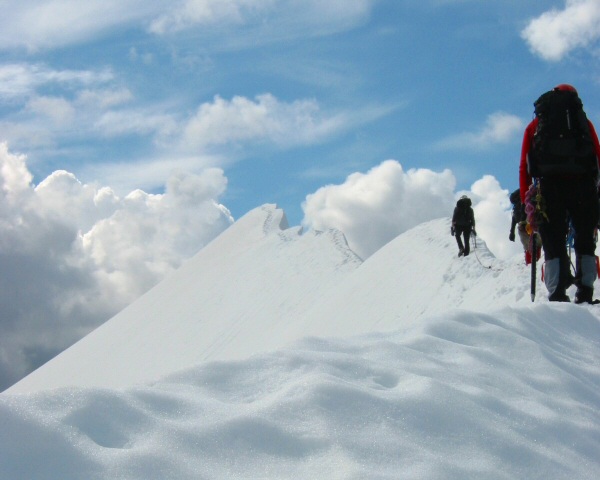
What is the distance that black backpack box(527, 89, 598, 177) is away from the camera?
650cm

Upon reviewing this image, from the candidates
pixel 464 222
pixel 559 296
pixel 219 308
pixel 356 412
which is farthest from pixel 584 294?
pixel 219 308

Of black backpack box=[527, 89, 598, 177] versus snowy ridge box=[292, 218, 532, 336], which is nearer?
black backpack box=[527, 89, 598, 177]

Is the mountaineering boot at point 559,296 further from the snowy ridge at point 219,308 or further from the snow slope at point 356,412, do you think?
the snowy ridge at point 219,308

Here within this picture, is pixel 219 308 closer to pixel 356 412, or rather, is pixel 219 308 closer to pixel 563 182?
pixel 563 182

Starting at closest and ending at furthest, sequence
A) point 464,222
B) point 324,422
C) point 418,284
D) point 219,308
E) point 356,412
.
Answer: point 324,422 < point 356,412 < point 464,222 < point 418,284 < point 219,308

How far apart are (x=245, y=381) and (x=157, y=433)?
0.69 metres

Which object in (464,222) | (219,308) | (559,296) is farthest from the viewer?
(219,308)

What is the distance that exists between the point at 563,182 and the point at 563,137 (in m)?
0.43

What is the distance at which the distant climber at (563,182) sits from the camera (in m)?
6.53

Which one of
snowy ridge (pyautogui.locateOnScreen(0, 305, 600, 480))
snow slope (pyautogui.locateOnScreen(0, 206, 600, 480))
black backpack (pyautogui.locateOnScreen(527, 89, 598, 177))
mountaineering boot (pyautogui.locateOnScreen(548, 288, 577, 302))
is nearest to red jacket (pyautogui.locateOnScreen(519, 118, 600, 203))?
black backpack (pyautogui.locateOnScreen(527, 89, 598, 177))

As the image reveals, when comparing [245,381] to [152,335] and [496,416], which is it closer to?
[496,416]

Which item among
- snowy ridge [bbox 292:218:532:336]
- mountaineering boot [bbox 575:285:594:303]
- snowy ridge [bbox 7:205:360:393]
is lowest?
mountaineering boot [bbox 575:285:594:303]

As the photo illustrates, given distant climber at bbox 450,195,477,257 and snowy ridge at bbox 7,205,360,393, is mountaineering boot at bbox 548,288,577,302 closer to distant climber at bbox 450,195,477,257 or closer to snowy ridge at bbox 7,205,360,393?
distant climber at bbox 450,195,477,257

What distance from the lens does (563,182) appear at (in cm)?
670
